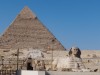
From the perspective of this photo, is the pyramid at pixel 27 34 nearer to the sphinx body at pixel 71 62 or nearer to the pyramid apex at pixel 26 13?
the pyramid apex at pixel 26 13

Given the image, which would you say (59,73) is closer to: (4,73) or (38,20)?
(4,73)

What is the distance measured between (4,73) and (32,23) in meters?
63.7

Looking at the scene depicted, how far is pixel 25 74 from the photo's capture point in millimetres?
19062

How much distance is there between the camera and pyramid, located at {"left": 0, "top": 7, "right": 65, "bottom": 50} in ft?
275

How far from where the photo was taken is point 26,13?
284 ft

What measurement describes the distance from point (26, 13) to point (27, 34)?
10.8 ft

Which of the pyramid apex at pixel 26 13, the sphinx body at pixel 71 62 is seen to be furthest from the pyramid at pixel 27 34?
the sphinx body at pixel 71 62

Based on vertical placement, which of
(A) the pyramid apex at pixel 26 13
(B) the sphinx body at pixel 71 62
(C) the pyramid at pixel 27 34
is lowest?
(B) the sphinx body at pixel 71 62

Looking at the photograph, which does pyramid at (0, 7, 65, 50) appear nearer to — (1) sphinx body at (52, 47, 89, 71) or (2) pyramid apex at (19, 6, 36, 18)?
(2) pyramid apex at (19, 6, 36, 18)

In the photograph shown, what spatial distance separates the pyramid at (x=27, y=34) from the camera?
83.7 metres

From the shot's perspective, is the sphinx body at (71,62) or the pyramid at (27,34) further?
the pyramid at (27,34)

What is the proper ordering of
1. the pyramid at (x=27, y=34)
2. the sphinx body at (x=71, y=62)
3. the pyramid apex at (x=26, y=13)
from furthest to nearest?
the pyramid apex at (x=26, y=13)
the pyramid at (x=27, y=34)
the sphinx body at (x=71, y=62)

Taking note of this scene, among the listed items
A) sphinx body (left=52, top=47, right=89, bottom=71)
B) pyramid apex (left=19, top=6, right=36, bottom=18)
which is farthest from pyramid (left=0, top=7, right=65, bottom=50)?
sphinx body (left=52, top=47, right=89, bottom=71)

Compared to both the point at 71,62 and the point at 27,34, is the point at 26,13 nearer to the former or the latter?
the point at 27,34
